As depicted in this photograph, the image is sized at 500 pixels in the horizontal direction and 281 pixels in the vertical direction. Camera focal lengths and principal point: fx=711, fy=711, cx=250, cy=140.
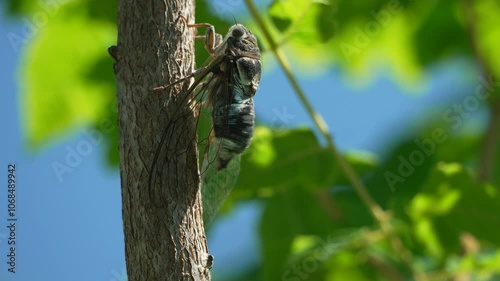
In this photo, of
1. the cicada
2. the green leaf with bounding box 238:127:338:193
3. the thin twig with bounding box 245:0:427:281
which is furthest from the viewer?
the green leaf with bounding box 238:127:338:193

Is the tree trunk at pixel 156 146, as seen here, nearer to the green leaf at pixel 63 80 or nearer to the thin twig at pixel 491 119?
the green leaf at pixel 63 80

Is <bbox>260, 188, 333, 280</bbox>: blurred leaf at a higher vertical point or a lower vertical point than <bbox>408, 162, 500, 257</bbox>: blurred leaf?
higher

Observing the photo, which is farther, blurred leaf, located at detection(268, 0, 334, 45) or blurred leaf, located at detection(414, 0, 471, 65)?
blurred leaf, located at detection(414, 0, 471, 65)

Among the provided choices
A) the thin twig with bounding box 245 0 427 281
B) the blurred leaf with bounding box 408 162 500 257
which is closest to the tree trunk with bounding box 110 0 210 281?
the thin twig with bounding box 245 0 427 281

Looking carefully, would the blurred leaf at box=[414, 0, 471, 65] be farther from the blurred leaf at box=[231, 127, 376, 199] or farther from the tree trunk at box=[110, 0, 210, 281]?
the tree trunk at box=[110, 0, 210, 281]

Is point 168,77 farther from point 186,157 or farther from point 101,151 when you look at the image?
point 101,151

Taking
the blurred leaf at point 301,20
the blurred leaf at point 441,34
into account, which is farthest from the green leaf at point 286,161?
the blurred leaf at point 441,34
